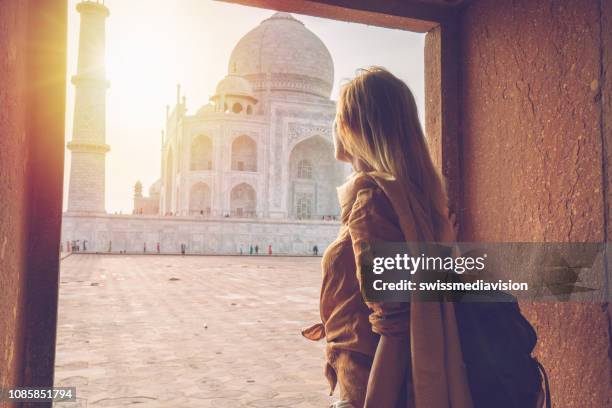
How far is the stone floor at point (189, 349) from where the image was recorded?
2525mm

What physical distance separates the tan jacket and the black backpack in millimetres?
25

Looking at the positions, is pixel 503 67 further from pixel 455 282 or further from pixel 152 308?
pixel 152 308

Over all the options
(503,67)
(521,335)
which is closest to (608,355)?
(521,335)

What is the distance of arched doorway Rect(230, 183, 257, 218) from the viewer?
25.6 meters

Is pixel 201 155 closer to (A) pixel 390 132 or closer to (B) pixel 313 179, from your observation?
(B) pixel 313 179

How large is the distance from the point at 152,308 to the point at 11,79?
452 cm

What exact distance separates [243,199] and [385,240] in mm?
25049

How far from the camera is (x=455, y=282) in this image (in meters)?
1.05

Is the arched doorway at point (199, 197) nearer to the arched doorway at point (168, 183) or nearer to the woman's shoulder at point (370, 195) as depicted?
the arched doorway at point (168, 183)

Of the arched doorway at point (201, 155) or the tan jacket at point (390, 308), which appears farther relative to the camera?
the arched doorway at point (201, 155)

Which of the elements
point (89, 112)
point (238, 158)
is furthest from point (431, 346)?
point (238, 158)

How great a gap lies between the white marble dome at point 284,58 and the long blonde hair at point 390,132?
27.5 m

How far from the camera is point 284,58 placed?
93.3ft

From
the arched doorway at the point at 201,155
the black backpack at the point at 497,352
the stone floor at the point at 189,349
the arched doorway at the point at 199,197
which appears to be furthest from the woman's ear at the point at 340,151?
the arched doorway at the point at 201,155
